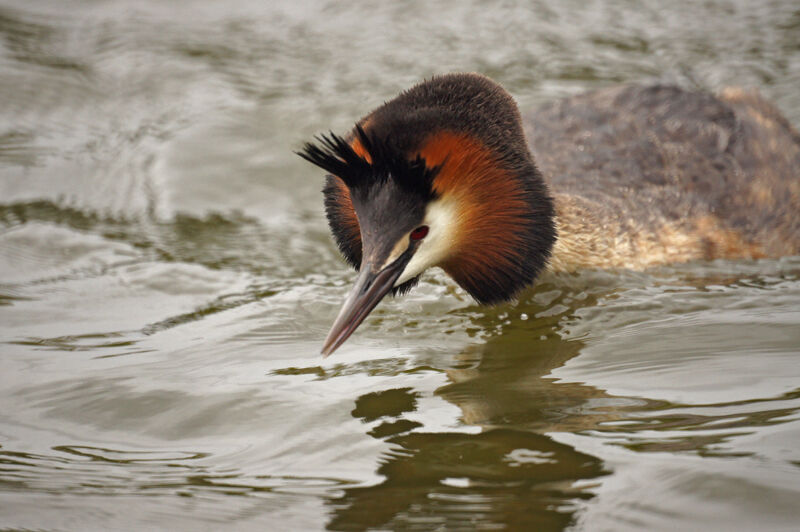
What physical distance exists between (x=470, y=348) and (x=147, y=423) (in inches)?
65.7

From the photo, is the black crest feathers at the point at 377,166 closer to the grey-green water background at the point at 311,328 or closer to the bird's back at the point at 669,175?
the grey-green water background at the point at 311,328

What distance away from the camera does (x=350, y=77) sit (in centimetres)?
970

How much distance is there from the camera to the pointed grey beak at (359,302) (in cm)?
409

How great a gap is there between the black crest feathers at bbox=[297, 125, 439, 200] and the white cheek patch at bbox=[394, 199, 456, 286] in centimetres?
11

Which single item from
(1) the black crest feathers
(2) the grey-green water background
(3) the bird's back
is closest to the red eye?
(1) the black crest feathers

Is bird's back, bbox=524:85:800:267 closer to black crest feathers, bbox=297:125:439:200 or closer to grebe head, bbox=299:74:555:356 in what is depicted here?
grebe head, bbox=299:74:555:356

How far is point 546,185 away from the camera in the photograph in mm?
4812

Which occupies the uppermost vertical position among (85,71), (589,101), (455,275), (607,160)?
(85,71)

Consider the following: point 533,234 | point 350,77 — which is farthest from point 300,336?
point 350,77

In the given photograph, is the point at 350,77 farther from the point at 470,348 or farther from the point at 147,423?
the point at 147,423

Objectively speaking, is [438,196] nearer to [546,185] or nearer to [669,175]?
[546,185]

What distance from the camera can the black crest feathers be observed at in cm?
415

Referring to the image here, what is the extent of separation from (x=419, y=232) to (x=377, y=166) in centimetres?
35

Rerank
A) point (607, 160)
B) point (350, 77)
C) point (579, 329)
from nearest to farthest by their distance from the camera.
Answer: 1. point (579, 329)
2. point (607, 160)
3. point (350, 77)
